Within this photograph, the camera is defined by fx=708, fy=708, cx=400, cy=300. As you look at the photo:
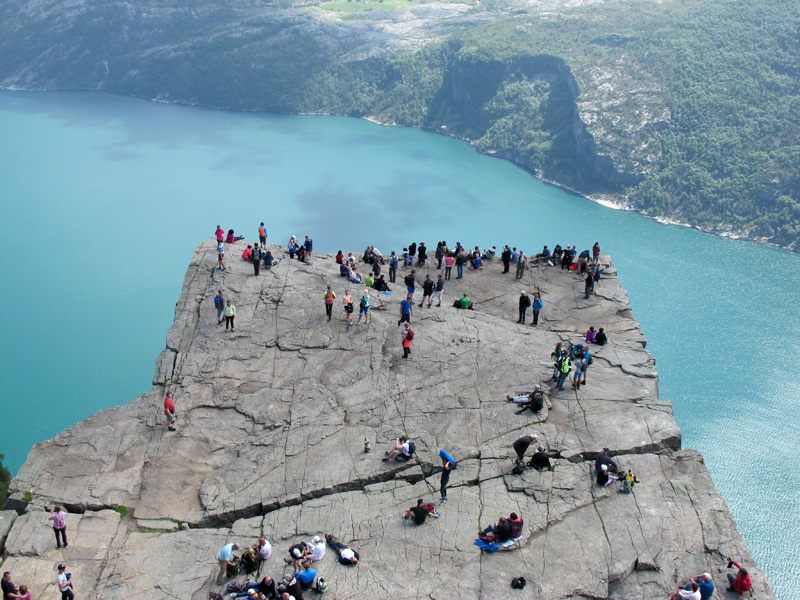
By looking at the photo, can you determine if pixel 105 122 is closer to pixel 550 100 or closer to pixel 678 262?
pixel 550 100

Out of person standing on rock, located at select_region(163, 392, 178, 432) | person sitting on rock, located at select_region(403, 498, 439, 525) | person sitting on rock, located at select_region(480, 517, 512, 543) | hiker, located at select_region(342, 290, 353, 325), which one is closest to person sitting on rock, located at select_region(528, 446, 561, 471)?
person sitting on rock, located at select_region(480, 517, 512, 543)

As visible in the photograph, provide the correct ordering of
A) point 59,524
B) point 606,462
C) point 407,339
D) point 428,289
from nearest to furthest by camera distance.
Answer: point 59,524
point 606,462
point 407,339
point 428,289

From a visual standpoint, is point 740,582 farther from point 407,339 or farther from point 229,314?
point 229,314

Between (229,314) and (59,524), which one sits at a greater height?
(229,314)

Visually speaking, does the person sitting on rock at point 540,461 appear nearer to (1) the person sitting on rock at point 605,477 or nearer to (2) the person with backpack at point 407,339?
(1) the person sitting on rock at point 605,477

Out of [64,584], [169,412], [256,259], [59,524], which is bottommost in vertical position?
[64,584]

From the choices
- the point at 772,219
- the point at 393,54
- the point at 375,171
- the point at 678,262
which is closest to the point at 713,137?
the point at 772,219

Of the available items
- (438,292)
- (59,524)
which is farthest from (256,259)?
(59,524)
